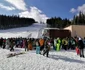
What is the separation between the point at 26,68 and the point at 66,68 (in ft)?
8.70

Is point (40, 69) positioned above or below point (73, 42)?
below

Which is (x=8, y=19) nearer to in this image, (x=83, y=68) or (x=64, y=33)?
(x=64, y=33)

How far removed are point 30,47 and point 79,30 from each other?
69.6ft

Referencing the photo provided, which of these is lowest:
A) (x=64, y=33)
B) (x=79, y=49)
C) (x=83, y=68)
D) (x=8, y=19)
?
(x=83, y=68)

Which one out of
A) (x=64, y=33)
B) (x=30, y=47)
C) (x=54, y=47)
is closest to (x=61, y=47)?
(x=54, y=47)

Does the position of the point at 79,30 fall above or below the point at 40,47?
above

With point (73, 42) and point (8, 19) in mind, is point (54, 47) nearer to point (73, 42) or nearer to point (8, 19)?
point (73, 42)

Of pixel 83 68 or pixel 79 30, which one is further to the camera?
pixel 79 30

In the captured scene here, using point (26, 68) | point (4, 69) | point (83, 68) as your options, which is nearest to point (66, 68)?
point (83, 68)

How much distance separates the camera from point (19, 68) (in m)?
11.5

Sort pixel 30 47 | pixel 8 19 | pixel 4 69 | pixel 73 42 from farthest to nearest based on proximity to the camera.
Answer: pixel 8 19
pixel 73 42
pixel 30 47
pixel 4 69

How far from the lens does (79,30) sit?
40.1 m

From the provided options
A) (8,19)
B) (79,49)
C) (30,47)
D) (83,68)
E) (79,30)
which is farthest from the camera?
(8,19)

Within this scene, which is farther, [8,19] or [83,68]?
[8,19]
